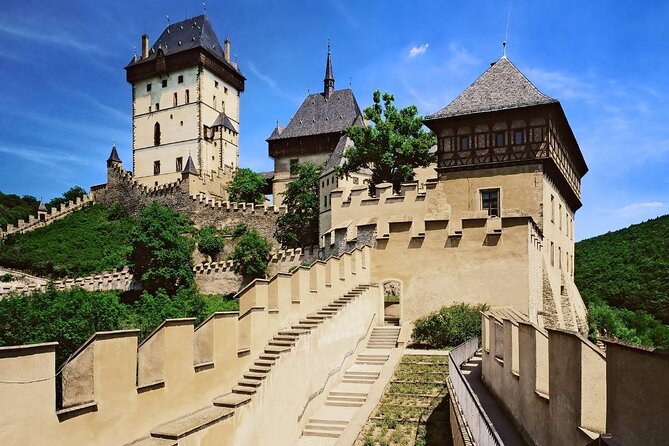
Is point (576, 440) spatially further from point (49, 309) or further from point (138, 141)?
point (138, 141)

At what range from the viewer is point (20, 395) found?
6.47 metres

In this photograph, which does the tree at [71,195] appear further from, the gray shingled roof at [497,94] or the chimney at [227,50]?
the gray shingled roof at [497,94]

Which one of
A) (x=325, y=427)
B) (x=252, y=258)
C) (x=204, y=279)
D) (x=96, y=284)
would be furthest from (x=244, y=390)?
(x=96, y=284)

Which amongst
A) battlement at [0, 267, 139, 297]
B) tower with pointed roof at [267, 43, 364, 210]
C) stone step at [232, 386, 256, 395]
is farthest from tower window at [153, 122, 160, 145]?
stone step at [232, 386, 256, 395]

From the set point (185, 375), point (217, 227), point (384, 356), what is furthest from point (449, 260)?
point (217, 227)

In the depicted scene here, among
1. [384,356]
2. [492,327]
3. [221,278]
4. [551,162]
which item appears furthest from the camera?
[221,278]

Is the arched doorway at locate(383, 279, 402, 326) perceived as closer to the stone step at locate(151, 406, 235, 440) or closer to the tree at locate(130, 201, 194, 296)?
the stone step at locate(151, 406, 235, 440)

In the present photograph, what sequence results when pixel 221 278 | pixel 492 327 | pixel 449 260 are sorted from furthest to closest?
1. pixel 221 278
2. pixel 449 260
3. pixel 492 327

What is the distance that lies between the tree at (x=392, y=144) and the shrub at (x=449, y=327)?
14.1 m

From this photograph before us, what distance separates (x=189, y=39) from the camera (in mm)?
70188

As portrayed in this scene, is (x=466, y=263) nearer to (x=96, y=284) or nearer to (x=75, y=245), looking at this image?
(x=96, y=284)

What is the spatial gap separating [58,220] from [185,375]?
207ft

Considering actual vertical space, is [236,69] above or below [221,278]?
above

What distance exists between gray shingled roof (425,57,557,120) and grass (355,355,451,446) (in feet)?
46.0
